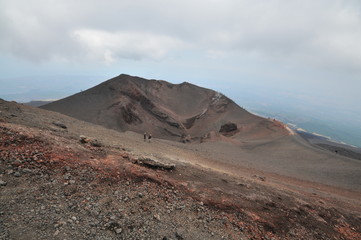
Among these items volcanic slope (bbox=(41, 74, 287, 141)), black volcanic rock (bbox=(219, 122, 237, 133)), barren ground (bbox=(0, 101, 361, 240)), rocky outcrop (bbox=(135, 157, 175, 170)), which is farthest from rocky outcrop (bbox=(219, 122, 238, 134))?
rocky outcrop (bbox=(135, 157, 175, 170))

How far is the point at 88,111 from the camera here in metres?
33.1

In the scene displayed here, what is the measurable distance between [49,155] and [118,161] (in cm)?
230

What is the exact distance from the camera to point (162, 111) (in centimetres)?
4344

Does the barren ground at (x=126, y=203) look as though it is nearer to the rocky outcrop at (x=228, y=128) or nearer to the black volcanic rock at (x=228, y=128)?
the rocky outcrop at (x=228, y=128)

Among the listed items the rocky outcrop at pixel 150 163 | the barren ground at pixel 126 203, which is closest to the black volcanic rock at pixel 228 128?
the barren ground at pixel 126 203

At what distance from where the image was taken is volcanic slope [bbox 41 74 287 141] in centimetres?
3366

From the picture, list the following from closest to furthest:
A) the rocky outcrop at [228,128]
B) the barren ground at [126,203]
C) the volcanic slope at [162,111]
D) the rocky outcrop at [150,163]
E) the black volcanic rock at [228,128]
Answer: the barren ground at [126,203], the rocky outcrop at [150,163], the volcanic slope at [162,111], the rocky outcrop at [228,128], the black volcanic rock at [228,128]

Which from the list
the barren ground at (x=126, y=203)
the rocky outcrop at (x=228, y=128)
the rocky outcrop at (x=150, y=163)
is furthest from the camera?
the rocky outcrop at (x=228, y=128)

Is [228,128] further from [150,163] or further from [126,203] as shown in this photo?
[126,203]

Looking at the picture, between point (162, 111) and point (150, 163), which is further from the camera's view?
point (162, 111)

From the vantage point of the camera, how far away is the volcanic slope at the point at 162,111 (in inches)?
1325

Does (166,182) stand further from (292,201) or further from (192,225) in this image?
(292,201)

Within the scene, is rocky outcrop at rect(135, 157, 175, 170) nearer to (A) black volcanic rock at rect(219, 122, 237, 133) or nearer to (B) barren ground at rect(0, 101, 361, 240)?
(B) barren ground at rect(0, 101, 361, 240)

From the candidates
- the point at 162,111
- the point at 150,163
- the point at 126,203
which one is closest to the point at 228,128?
the point at 162,111
